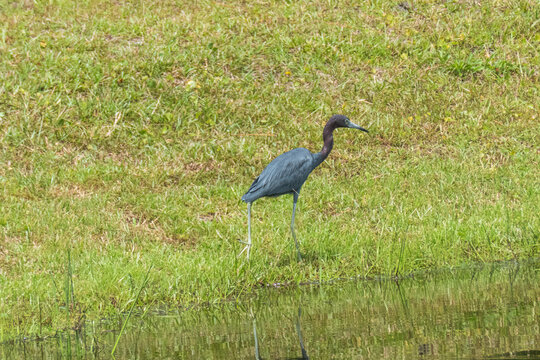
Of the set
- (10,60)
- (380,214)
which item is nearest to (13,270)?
(380,214)

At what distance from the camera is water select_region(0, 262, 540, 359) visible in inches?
195

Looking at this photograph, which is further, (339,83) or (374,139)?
(339,83)

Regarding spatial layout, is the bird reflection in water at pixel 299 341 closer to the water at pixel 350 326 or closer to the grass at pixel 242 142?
the water at pixel 350 326

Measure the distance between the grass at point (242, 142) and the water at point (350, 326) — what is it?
0.52 metres

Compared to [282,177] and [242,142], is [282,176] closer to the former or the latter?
[282,177]

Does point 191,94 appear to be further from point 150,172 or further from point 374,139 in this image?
point 374,139

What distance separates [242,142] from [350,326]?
7334 mm

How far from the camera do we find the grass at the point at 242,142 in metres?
8.41

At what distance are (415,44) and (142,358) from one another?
1143 centimetres

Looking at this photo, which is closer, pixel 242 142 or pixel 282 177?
pixel 282 177

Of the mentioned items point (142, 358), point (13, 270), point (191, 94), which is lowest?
point (142, 358)

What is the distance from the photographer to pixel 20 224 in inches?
385

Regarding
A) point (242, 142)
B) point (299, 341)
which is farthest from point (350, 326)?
point (242, 142)

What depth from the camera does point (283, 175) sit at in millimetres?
8977
